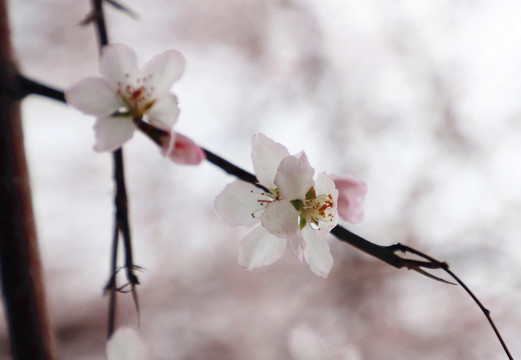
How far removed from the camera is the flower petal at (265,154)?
0.20 meters

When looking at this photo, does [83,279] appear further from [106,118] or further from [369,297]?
[106,118]

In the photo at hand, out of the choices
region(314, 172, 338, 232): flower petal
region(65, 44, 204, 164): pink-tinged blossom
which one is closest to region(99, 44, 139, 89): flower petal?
region(65, 44, 204, 164): pink-tinged blossom

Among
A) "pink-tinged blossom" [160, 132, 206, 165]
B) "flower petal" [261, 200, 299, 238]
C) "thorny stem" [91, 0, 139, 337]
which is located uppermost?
"flower petal" [261, 200, 299, 238]

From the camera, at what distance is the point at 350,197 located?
0.21 meters

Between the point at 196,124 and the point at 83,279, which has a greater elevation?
the point at 196,124

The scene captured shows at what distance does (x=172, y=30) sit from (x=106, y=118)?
69 centimetres

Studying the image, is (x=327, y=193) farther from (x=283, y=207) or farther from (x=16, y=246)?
(x=16, y=246)

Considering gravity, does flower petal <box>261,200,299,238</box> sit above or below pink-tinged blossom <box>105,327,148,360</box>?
above

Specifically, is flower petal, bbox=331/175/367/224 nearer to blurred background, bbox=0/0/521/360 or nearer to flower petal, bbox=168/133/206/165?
flower petal, bbox=168/133/206/165

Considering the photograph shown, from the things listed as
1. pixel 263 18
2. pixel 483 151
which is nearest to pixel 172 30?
pixel 263 18

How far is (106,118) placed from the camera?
0.65 ft

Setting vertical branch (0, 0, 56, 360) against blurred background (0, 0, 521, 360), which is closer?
vertical branch (0, 0, 56, 360)

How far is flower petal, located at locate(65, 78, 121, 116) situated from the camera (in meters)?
0.19

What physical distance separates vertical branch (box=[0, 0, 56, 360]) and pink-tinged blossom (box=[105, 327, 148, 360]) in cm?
3
